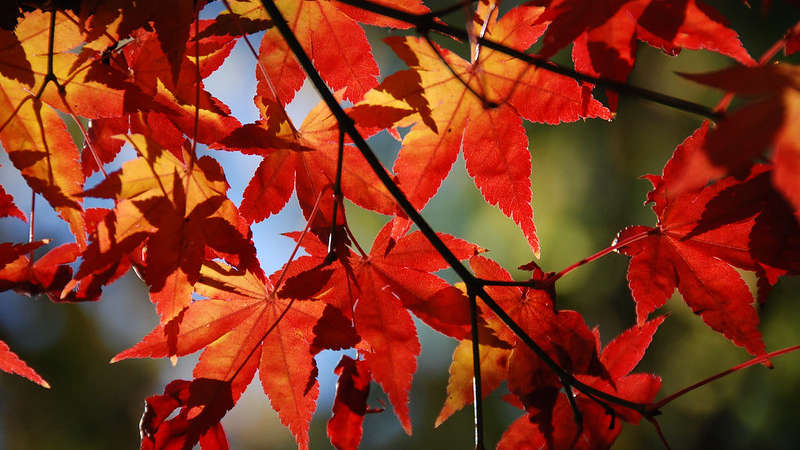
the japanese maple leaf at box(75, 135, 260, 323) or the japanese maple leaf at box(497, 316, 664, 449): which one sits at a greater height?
the japanese maple leaf at box(75, 135, 260, 323)

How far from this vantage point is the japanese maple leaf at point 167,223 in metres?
0.73

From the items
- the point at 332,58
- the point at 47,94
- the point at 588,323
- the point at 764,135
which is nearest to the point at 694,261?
the point at 764,135

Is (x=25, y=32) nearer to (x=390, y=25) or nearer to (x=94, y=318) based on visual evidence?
(x=390, y=25)

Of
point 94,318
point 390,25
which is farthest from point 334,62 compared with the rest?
point 94,318

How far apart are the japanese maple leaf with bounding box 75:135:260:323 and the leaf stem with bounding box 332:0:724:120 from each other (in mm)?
326

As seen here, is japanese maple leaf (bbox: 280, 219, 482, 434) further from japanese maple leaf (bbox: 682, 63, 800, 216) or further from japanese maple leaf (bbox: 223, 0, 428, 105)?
japanese maple leaf (bbox: 682, 63, 800, 216)

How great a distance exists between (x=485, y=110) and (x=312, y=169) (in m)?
0.30

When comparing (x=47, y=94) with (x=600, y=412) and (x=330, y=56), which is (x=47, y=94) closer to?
(x=330, y=56)

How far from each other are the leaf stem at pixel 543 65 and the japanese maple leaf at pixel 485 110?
6.2 inches

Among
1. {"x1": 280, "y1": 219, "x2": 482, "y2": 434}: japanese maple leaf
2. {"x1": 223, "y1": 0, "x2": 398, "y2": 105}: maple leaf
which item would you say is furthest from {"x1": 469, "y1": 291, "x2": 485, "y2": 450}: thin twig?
Answer: {"x1": 223, "y1": 0, "x2": 398, "y2": 105}: maple leaf

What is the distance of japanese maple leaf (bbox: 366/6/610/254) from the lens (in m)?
0.86

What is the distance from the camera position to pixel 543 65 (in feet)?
2.20

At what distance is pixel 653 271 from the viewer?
0.87 metres

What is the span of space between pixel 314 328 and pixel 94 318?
520 cm
